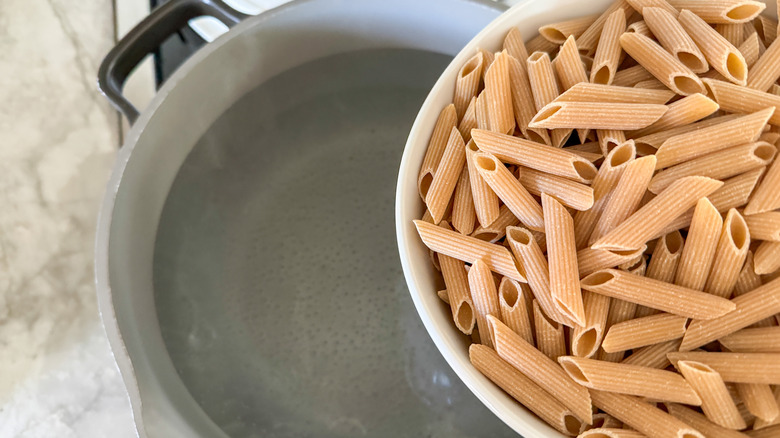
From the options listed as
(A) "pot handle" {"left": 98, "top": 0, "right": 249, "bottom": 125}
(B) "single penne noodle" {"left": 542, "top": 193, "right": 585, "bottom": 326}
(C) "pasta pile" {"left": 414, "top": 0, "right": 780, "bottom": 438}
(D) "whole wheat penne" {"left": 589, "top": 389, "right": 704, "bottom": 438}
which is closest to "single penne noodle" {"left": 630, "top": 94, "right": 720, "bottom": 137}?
(C) "pasta pile" {"left": 414, "top": 0, "right": 780, "bottom": 438}

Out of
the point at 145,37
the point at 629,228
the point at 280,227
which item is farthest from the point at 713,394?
the point at 145,37

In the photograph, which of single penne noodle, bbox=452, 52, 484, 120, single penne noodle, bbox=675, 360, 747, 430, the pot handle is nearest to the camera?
single penne noodle, bbox=675, 360, 747, 430

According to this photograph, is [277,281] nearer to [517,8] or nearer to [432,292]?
[432,292]

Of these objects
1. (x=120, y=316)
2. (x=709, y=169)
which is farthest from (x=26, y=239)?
(x=709, y=169)

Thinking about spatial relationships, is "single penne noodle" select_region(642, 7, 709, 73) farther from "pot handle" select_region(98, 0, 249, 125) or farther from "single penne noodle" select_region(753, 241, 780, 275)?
"pot handle" select_region(98, 0, 249, 125)

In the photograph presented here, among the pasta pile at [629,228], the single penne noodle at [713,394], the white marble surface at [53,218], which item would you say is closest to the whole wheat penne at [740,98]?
the pasta pile at [629,228]

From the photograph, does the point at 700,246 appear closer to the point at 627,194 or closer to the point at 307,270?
the point at 627,194
